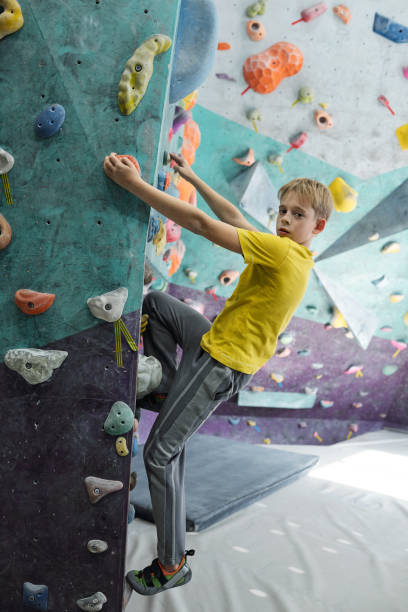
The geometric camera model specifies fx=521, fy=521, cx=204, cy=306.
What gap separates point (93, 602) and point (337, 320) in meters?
2.79

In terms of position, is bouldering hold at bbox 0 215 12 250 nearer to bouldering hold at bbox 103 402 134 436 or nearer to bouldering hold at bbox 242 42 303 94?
bouldering hold at bbox 103 402 134 436

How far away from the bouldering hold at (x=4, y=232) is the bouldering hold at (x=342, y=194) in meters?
2.18

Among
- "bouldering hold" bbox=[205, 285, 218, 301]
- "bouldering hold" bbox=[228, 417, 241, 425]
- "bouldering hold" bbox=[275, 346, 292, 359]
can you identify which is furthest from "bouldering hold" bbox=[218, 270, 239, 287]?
"bouldering hold" bbox=[228, 417, 241, 425]

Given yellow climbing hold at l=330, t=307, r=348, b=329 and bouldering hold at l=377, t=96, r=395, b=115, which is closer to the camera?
bouldering hold at l=377, t=96, r=395, b=115

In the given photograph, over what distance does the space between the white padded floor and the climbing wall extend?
0.36 m

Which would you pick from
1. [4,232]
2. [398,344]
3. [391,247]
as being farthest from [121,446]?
[398,344]

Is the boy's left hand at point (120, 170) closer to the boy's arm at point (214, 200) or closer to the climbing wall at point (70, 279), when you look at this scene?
the climbing wall at point (70, 279)

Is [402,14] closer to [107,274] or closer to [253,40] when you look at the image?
[253,40]

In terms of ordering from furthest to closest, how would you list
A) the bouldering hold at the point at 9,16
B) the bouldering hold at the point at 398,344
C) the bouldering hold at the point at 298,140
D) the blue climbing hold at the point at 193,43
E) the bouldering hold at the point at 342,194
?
1. the bouldering hold at the point at 398,344
2. the bouldering hold at the point at 342,194
3. the bouldering hold at the point at 298,140
4. the blue climbing hold at the point at 193,43
5. the bouldering hold at the point at 9,16

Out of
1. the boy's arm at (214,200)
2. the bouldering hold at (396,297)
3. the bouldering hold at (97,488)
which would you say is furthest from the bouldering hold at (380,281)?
the bouldering hold at (97,488)

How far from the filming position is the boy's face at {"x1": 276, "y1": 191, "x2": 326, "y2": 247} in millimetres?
1536

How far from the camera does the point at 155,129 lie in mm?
1363

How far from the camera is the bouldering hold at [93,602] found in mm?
1373

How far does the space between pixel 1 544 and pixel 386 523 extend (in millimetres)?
1860
